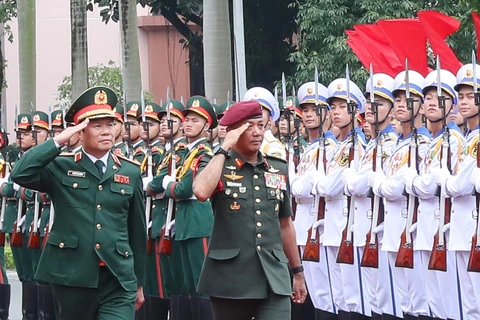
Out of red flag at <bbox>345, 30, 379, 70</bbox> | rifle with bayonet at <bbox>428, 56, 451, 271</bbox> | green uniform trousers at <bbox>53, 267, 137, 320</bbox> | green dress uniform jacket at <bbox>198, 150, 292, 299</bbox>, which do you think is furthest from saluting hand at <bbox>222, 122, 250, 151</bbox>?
red flag at <bbox>345, 30, 379, 70</bbox>

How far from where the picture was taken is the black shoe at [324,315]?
10742 millimetres

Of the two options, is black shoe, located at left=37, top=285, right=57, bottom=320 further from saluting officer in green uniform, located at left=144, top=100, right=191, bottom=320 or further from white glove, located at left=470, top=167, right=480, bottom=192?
white glove, located at left=470, top=167, right=480, bottom=192

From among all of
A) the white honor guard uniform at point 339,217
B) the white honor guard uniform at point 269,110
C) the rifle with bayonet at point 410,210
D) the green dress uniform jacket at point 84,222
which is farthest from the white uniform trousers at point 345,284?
the green dress uniform jacket at point 84,222

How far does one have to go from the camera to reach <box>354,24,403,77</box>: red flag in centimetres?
1215

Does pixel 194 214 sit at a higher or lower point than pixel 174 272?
higher

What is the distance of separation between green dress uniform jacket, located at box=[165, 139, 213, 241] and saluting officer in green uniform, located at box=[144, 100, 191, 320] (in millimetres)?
262

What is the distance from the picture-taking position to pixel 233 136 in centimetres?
749

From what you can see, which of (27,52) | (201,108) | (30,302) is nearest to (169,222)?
(201,108)

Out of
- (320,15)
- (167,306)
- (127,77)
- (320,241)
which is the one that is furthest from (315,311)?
(320,15)

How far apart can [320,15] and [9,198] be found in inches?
364

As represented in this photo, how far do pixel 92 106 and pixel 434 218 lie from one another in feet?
9.20

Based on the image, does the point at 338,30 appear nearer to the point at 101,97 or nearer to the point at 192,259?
the point at 192,259

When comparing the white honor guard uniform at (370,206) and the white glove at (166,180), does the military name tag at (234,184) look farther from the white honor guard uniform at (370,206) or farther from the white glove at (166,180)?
the white glove at (166,180)

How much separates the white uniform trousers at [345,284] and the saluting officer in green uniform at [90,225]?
2.89 meters
